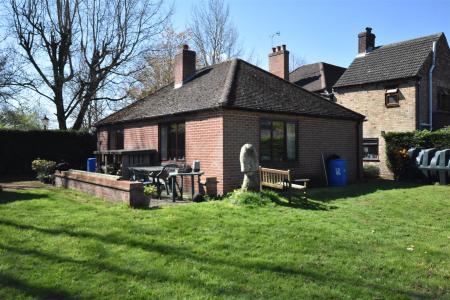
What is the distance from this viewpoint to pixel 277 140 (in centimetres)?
1471

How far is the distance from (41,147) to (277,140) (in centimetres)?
1430

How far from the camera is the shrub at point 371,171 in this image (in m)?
20.4

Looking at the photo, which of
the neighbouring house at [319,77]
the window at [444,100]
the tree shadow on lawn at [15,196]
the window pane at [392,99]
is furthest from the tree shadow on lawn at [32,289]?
the neighbouring house at [319,77]

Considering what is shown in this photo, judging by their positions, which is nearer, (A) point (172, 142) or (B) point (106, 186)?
(B) point (106, 186)

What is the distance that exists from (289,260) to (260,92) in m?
9.61

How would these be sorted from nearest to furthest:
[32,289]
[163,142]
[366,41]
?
[32,289] < [163,142] < [366,41]

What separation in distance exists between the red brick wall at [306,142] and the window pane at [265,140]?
10.3 inches

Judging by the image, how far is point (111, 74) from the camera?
93.7ft

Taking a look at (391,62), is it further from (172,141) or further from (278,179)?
(278,179)

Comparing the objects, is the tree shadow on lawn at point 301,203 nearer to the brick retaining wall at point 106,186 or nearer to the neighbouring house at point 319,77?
the brick retaining wall at point 106,186

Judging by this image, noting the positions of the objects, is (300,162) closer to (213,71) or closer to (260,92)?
(260,92)

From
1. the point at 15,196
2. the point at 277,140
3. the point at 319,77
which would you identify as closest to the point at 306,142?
the point at 277,140

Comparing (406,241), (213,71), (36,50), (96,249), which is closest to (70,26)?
(36,50)

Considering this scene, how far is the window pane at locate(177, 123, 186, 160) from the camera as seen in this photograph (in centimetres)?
1488
